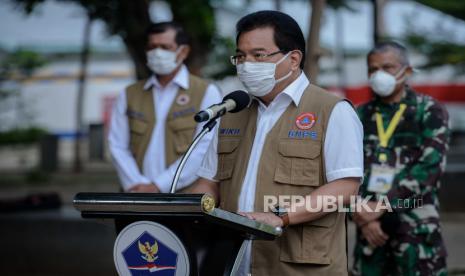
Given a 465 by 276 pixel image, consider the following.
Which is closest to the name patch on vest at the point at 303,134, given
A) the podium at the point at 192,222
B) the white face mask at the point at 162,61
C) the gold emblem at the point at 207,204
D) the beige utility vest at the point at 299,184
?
the beige utility vest at the point at 299,184

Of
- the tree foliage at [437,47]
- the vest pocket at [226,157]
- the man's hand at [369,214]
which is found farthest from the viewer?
the tree foliage at [437,47]

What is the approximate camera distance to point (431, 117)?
4.84m

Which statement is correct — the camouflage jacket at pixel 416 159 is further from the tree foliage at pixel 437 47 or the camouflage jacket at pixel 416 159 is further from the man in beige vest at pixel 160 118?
the tree foliage at pixel 437 47

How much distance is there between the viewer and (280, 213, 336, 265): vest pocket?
3.27 m

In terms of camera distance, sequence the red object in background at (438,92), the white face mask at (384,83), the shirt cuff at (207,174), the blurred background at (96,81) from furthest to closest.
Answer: the red object in background at (438,92), the blurred background at (96,81), the white face mask at (384,83), the shirt cuff at (207,174)

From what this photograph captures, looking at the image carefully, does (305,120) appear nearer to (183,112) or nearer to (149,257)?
(149,257)

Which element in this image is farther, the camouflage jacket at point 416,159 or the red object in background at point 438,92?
the red object in background at point 438,92

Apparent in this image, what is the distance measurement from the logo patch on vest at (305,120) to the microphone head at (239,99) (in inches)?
9.6

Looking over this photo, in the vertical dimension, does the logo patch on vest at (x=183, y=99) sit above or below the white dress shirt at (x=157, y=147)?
above

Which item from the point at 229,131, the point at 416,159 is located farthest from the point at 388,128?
the point at 229,131

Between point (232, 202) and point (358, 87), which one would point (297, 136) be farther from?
point (358, 87)

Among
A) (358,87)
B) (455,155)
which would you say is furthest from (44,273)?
(358,87)

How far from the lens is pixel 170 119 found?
Answer: 16.9 ft

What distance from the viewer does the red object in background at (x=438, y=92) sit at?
61.3 ft
